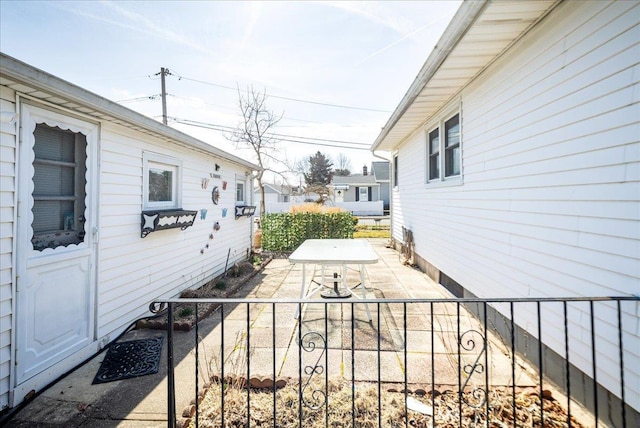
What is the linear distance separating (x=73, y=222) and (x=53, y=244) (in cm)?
34

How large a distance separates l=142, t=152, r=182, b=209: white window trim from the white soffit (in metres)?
3.87

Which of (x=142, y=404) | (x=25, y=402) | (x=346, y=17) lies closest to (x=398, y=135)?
(x=346, y=17)

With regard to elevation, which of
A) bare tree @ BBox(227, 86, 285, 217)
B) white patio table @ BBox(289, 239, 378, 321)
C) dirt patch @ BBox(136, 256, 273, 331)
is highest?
bare tree @ BBox(227, 86, 285, 217)

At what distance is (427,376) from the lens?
2656 millimetres

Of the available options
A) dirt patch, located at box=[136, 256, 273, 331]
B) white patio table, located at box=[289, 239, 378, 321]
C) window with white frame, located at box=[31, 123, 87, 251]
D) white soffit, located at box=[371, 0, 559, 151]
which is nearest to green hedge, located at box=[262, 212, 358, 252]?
dirt patch, located at box=[136, 256, 273, 331]

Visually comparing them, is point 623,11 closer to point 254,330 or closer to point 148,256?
point 254,330

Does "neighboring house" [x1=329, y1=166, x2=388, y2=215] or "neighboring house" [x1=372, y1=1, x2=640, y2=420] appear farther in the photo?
"neighboring house" [x1=329, y1=166, x2=388, y2=215]

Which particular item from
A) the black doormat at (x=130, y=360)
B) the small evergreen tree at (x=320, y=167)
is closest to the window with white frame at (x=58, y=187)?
the black doormat at (x=130, y=360)

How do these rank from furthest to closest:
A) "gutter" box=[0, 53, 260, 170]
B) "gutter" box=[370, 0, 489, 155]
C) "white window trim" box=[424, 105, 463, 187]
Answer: "white window trim" box=[424, 105, 463, 187]
"gutter" box=[370, 0, 489, 155]
"gutter" box=[0, 53, 260, 170]

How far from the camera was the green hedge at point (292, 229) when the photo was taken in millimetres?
9867

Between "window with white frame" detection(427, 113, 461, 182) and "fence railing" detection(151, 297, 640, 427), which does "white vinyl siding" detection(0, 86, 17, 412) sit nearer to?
"fence railing" detection(151, 297, 640, 427)

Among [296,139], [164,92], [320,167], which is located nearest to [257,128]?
[296,139]

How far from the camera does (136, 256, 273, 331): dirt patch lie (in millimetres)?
3785

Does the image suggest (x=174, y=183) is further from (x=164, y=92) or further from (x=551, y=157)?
(x=164, y=92)
